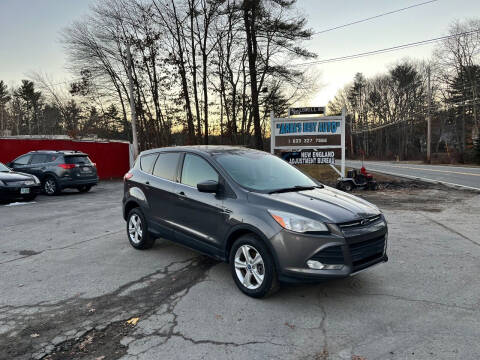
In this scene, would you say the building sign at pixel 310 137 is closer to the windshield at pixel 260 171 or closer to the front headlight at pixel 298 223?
the windshield at pixel 260 171

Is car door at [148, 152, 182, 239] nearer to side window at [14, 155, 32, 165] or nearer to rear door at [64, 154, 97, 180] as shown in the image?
rear door at [64, 154, 97, 180]

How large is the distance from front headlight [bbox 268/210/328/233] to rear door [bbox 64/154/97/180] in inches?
466

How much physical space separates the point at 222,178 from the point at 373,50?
69.8ft

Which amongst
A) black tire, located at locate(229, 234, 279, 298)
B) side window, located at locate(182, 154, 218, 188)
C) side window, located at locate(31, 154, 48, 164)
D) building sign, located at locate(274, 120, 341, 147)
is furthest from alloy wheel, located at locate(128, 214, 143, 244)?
side window, located at locate(31, 154, 48, 164)

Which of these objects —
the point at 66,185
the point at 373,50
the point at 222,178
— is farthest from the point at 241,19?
the point at 222,178

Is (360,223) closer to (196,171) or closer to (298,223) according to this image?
(298,223)

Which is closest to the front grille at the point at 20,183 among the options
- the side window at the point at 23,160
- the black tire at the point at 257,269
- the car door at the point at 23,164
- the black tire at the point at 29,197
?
the black tire at the point at 29,197

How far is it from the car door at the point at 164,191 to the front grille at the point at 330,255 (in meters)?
2.23

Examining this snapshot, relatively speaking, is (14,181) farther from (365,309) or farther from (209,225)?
(365,309)

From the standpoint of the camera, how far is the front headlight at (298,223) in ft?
11.3

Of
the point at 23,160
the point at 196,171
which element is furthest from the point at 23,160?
the point at 196,171

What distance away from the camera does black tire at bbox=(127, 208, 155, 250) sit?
218 inches

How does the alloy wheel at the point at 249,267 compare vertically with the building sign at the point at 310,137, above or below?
below

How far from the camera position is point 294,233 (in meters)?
3.45
